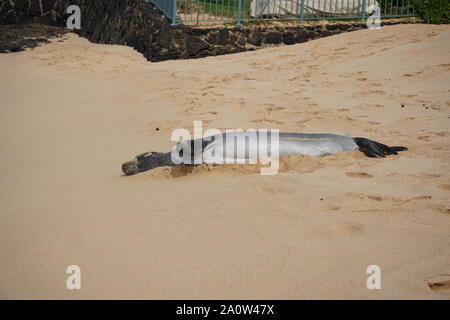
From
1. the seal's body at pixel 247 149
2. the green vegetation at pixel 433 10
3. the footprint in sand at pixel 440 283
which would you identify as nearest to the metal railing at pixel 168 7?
the green vegetation at pixel 433 10

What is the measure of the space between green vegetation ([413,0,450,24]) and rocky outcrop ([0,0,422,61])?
1196 mm

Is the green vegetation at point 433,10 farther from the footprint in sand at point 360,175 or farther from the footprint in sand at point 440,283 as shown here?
the footprint in sand at point 440,283

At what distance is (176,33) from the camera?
30.6 ft

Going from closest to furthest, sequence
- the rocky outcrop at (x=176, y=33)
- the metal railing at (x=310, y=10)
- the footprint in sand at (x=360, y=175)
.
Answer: the footprint in sand at (x=360, y=175) < the rocky outcrop at (x=176, y=33) < the metal railing at (x=310, y=10)

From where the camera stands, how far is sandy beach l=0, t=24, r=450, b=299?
7.48ft

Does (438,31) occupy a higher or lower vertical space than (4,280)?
higher

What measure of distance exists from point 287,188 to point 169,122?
2.40 metres

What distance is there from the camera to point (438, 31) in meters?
8.45

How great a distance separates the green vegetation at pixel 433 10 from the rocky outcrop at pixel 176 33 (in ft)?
3.93

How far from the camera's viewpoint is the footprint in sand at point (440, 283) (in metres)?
2.14

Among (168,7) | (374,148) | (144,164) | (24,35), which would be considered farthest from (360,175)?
(24,35)
